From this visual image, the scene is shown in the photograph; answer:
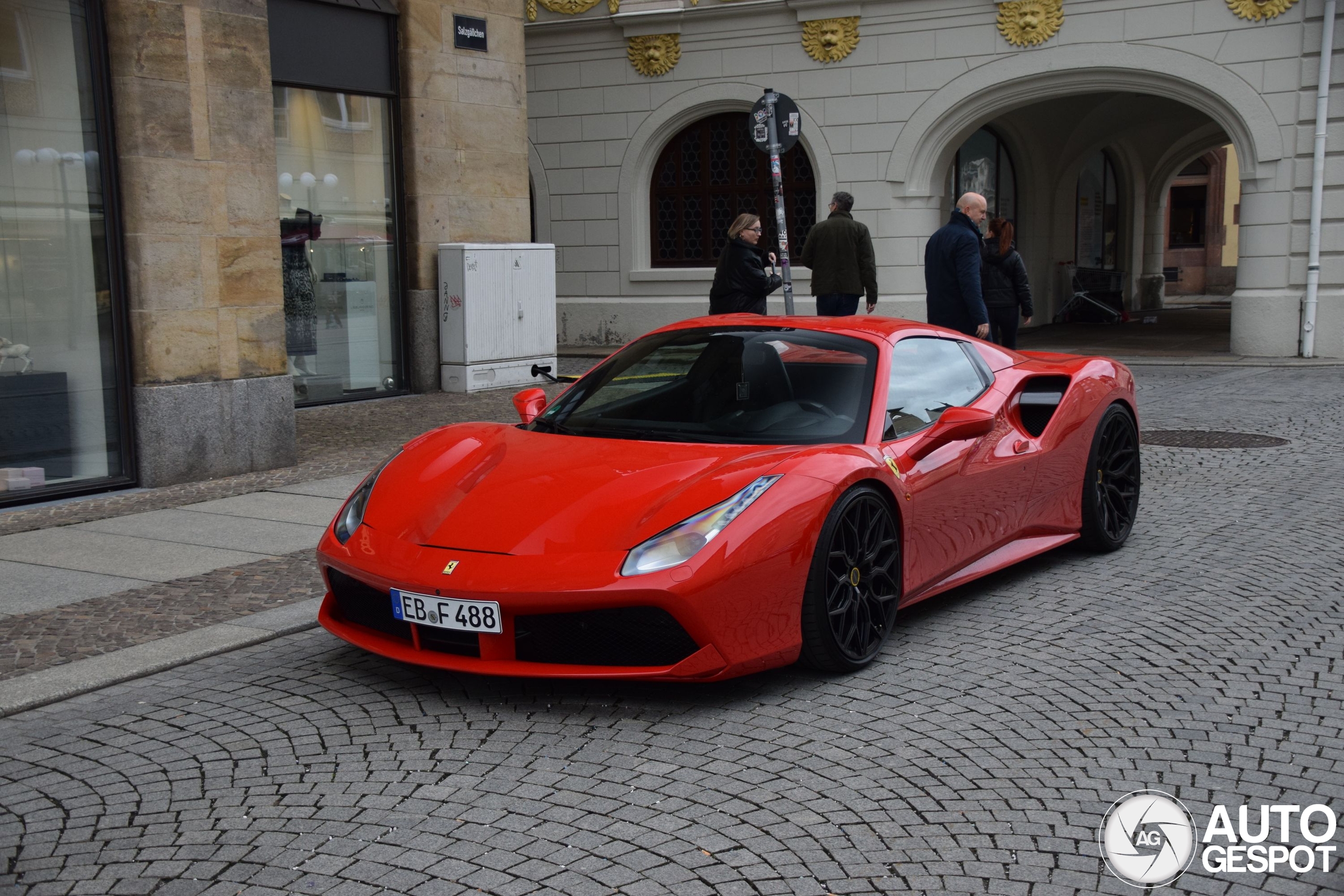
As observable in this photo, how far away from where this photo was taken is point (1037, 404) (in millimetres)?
6156

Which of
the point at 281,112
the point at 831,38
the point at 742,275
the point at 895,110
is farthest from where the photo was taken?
the point at 831,38

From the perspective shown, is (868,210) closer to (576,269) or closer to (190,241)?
(576,269)

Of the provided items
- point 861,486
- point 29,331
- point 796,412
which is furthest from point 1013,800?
point 29,331

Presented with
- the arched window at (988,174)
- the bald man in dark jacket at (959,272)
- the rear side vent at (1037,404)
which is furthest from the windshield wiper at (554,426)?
the arched window at (988,174)

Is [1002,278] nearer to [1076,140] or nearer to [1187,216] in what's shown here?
[1076,140]

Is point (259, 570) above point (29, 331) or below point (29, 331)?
below

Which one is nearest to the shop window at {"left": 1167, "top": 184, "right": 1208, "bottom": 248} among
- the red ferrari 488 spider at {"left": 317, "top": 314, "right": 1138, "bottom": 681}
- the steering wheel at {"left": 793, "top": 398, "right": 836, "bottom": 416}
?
the red ferrari 488 spider at {"left": 317, "top": 314, "right": 1138, "bottom": 681}

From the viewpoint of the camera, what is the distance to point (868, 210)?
65.3ft

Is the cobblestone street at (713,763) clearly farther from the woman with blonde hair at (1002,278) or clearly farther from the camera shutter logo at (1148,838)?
the woman with blonde hair at (1002,278)

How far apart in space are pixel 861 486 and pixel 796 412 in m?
0.56

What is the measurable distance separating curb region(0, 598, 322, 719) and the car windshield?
128cm

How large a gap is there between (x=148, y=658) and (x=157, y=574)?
4.97 feet

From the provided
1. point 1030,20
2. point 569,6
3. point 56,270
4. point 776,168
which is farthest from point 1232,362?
point 56,270

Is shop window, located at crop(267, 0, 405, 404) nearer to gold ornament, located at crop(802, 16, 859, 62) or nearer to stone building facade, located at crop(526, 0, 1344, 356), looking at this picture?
stone building facade, located at crop(526, 0, 1344, 356)
